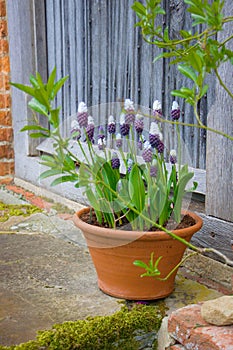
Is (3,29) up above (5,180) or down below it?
above

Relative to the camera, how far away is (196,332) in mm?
1543

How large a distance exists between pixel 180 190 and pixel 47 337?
685mm

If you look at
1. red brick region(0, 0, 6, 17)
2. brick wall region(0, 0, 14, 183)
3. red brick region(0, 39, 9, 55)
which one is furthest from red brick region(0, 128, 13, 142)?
red brick region(0, 0, 6, 17)

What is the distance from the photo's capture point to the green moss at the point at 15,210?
3301 mm

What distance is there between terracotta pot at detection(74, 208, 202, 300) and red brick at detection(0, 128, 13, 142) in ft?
7.20

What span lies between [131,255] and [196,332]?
413 mm

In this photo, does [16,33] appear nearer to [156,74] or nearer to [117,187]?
[156,74]

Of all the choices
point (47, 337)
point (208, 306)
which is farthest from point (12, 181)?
point (208, 306)

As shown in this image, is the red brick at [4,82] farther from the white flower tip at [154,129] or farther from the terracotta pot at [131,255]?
the white flower tip at [154,129]

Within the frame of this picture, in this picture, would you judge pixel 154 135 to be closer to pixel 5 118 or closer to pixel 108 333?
pixel 108 333

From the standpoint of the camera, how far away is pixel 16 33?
150 inches

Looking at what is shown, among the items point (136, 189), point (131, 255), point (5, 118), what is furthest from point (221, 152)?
point (5, 118)

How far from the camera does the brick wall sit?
3.96m

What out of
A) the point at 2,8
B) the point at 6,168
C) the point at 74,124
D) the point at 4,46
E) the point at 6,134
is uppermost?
the point at 2,8
